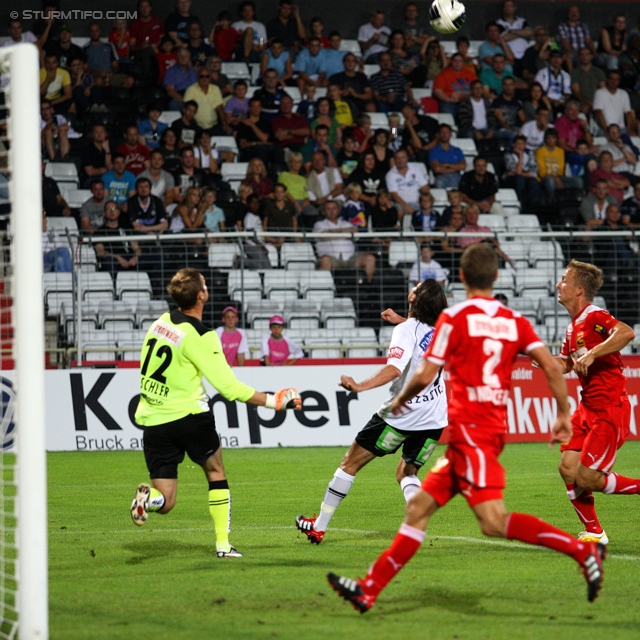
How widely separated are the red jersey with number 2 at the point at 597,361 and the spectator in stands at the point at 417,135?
43.8 feet

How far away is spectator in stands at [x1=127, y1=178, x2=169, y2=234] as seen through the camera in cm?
1797

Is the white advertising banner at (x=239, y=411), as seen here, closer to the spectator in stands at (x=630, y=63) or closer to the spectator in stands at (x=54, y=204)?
the spectator in stands at (x=54, y=204)

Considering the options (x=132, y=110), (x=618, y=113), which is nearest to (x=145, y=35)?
(x=132, y=110)

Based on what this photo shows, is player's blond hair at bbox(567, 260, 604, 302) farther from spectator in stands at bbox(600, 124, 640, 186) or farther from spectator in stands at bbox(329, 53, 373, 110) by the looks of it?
spectator in stands at bbox(600, 124, 640, 186)

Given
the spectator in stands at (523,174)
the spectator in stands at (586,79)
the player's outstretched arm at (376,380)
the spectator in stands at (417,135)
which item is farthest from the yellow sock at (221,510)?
the spectator in stands at (586,79)

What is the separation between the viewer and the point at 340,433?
652 inches

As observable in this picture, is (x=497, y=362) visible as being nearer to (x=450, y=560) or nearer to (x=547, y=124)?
(x=450, y=560)

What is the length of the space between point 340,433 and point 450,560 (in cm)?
920

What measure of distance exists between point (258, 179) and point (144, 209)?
2.46 metres

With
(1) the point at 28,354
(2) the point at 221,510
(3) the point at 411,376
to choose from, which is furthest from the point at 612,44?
(1) the point at 28,354

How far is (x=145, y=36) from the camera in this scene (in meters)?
21.2

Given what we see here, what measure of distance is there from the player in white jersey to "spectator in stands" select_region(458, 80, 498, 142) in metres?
14.5

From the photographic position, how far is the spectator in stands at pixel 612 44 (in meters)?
23.8

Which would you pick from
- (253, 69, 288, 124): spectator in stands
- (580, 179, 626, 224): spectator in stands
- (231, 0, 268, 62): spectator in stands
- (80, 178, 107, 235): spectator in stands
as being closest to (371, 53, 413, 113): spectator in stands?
(253, 69, 288, 124): spectator in stands
